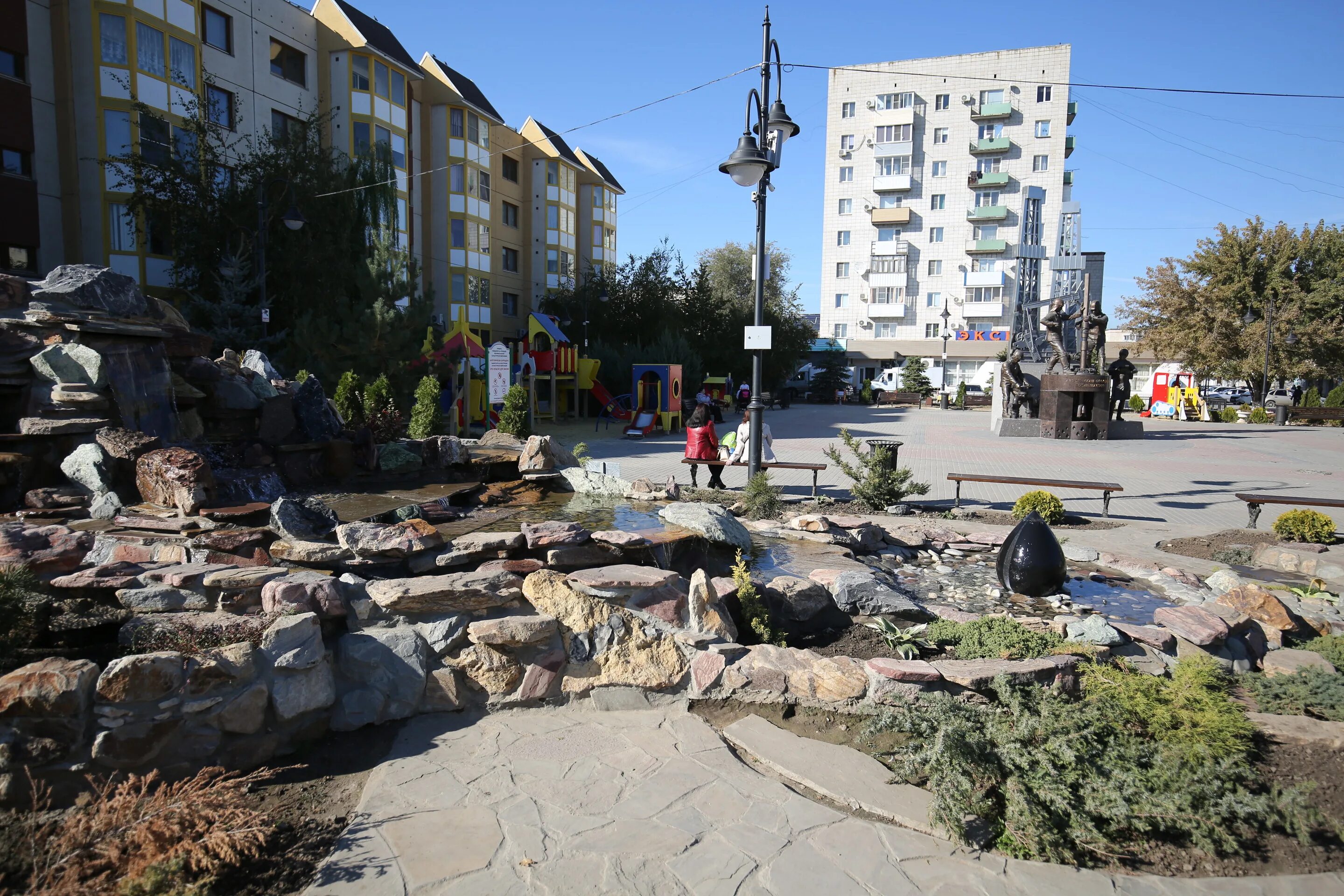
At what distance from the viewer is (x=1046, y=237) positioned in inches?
2618

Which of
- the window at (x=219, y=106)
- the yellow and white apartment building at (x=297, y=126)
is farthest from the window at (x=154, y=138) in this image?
the window at (x=219, y=106)

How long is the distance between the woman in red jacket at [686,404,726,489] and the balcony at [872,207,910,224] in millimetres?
54594

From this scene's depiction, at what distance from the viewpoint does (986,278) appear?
195 ft

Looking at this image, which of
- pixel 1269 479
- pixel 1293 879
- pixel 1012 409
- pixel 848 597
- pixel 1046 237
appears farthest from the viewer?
pixel 1046 237

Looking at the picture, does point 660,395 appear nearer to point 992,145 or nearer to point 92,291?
point 92,291

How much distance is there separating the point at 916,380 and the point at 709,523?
4932cm

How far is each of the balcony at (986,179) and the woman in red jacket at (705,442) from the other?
56.0m

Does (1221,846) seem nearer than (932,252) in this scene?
Yes

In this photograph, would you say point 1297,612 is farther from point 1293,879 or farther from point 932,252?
point 932,252

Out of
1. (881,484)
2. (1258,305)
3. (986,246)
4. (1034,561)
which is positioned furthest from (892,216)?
(1034,561)

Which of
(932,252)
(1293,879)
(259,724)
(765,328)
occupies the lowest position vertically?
(1293,879)

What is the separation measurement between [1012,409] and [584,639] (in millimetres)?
26029

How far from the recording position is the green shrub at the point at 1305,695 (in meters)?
4.32

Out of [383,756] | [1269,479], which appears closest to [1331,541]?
[1269,479]
